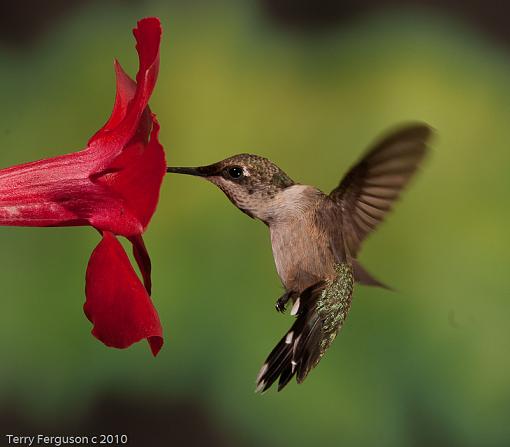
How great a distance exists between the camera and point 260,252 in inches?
47.1

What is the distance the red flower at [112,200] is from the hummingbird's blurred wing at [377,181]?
158mm

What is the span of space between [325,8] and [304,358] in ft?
3.22

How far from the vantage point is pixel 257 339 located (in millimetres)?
1215

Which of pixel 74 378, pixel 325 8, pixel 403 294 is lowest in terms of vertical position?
pixel 74 378

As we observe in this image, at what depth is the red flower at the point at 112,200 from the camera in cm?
45

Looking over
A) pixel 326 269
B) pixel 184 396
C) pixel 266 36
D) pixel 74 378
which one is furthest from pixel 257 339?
pixel 326 269

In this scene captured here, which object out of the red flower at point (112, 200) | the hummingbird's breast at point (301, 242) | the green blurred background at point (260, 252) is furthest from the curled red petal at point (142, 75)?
the green blurred background at point (260, 252)

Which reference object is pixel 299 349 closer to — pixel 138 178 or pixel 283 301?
pixel 283 301

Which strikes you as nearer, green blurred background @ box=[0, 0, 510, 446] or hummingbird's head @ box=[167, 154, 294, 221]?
hummingbird's head @ box=[167, 154, 294, 221]

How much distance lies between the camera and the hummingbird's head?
0.44m

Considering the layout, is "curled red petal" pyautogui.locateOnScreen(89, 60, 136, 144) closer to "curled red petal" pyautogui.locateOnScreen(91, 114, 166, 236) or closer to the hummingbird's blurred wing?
"curled red petal" pyautogui.locateOnScreen(91, 114, 166, 236)

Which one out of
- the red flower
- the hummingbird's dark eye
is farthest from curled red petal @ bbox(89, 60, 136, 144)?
the hummingbird's dark eye

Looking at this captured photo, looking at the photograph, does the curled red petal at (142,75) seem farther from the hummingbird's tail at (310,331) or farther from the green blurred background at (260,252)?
the green blurred background at (260,252)

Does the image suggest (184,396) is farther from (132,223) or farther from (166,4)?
(132,223)
